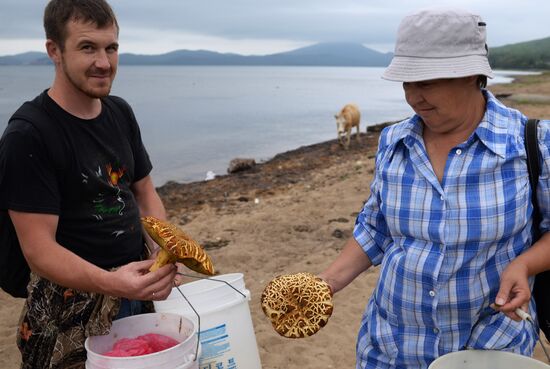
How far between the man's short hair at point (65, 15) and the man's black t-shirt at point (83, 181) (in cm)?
31

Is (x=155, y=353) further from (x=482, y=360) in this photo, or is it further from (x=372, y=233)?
(x=482, y=360)

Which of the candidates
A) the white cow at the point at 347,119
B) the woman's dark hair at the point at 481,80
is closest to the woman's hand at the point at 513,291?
the woman's dark hair at the point at 481,80

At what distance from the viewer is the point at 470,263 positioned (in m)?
2.20

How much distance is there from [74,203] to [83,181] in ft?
0.38

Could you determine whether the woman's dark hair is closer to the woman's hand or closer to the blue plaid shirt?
the blue plaid shirt

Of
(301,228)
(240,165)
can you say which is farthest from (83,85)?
(240,165)

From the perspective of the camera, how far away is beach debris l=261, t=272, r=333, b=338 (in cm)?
250

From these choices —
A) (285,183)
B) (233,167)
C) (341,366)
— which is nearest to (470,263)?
(341,366)

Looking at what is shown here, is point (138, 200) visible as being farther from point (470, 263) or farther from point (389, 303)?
point (470, 263)

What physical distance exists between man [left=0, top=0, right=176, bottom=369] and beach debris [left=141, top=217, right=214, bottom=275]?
7 cm

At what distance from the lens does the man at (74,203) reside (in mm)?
2445

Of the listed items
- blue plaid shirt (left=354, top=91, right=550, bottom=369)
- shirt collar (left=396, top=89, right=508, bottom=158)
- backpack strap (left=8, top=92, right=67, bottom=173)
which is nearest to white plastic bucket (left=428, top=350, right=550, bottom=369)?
blue plaid shirt (left=354, top=91, right=550, bottom=369)

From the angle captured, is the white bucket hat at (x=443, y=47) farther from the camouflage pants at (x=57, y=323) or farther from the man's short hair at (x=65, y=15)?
the camouflage pants at (x=57, y=323)

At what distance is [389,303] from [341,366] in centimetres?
268
